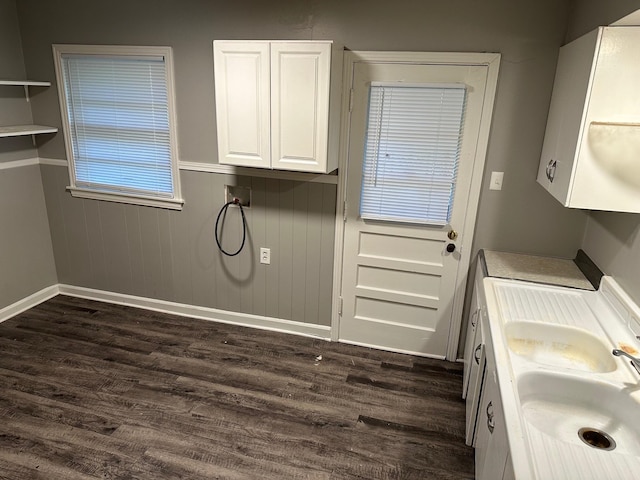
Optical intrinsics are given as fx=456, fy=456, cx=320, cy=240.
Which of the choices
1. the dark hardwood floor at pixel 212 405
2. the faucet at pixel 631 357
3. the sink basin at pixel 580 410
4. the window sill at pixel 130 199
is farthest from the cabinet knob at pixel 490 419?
the window sill at pixel 130 199

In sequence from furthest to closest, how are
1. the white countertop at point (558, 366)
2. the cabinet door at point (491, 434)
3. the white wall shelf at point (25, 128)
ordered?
the white wall shelf at point (25, 128) < the cabinet door at point (491, 434) < the white countertop at point (558, 366)

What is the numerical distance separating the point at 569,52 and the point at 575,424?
1700 millimetres

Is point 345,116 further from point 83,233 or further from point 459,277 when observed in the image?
point 83,233

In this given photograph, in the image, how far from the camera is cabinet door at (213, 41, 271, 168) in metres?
2.69

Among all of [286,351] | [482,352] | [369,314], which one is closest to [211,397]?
[286,351]

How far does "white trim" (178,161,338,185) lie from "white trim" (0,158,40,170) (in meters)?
1.32

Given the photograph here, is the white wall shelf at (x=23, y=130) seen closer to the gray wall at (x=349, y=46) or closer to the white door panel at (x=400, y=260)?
the gray wall at (x=349, y=46)

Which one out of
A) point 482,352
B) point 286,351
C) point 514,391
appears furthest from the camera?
point 286,351

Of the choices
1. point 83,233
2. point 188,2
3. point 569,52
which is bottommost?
point 83,233

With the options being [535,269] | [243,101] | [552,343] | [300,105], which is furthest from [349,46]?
[552,343]

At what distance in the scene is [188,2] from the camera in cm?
307

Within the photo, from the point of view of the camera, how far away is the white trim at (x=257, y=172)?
3125 mm

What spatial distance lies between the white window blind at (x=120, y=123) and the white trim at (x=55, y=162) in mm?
90

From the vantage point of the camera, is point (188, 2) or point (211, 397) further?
point (188, 2)
